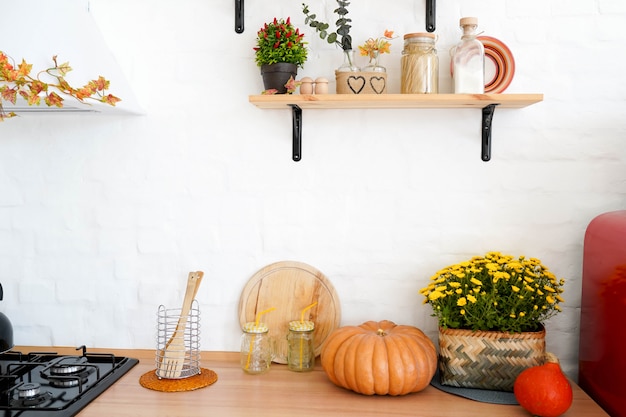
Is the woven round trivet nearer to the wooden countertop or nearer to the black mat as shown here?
the wooden countertop

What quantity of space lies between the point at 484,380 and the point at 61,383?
3.64 ft

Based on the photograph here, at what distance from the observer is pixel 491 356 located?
66.2 inches

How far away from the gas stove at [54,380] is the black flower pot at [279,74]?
907mm

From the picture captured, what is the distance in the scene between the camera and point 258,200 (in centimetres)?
196

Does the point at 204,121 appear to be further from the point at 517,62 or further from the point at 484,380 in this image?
the point at 484,380

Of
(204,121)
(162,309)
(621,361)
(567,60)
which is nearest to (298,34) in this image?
(204,121)

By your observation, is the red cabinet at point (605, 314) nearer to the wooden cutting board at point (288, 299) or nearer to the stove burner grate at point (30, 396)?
the wooden cutting board at point (288, 299)

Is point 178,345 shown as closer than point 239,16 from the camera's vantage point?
Yes

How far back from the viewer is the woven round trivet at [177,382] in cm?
170

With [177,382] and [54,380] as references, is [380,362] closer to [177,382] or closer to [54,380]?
[177,382]

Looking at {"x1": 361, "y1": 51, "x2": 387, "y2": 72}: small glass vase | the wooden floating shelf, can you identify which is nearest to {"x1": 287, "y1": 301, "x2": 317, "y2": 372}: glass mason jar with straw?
the wooden floating shelf

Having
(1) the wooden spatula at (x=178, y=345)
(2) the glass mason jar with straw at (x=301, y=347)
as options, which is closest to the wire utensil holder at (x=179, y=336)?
(1) the wooden spatula at (x=178, y=345)

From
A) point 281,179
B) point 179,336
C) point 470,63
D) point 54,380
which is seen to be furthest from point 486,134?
point 54,380

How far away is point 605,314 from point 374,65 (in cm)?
89
